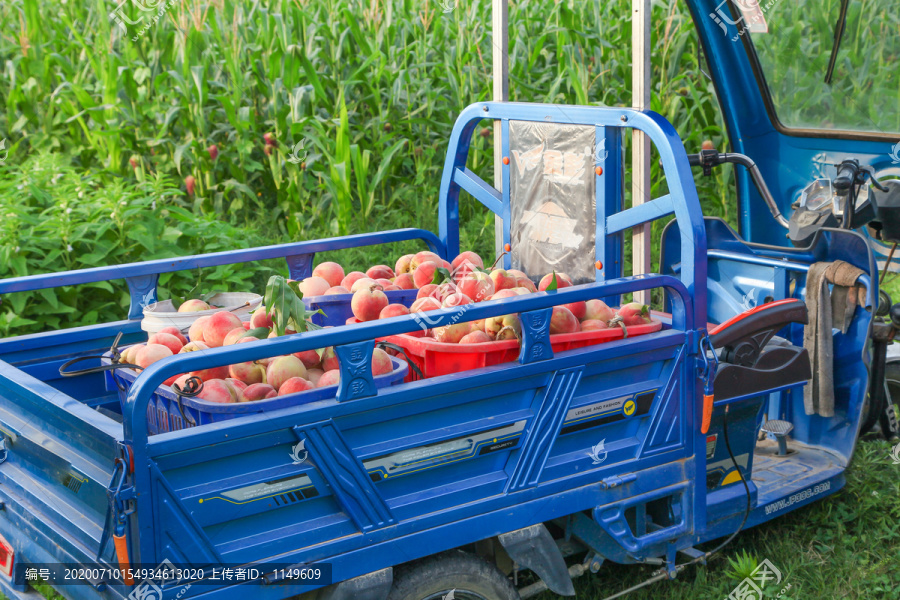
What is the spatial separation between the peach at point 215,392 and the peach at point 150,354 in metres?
0.36

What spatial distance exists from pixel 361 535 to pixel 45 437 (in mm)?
953

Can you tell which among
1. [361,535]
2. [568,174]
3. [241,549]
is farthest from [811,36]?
[241,549]

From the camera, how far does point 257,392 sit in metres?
2.46

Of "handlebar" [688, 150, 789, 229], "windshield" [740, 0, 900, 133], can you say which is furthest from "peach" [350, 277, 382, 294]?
"windshield" [740, 0, 900, 133]

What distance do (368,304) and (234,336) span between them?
0.54 meters

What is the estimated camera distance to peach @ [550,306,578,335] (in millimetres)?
2828

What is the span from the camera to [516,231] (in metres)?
3.85

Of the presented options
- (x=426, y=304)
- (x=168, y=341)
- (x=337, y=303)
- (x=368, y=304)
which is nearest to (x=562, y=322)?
(x=426, y=304)

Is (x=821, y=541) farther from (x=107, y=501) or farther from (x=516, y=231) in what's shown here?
(x=107, y=501)

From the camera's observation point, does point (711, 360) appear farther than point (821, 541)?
No

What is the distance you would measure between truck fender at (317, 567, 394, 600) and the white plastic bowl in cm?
120

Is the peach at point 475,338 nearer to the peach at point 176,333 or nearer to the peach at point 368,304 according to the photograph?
the peach at point 368,304

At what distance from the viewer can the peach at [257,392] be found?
2.45 meters

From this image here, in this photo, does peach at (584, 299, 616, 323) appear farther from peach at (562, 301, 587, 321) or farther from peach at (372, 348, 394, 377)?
peach at (372, 348, 394, 377)
